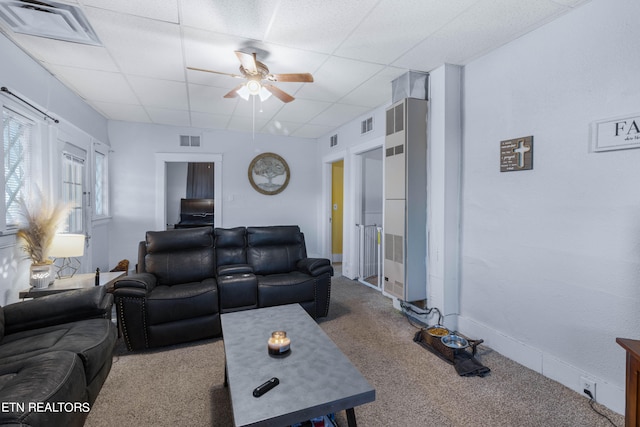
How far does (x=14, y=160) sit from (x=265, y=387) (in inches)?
117

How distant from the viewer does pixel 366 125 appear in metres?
4.38

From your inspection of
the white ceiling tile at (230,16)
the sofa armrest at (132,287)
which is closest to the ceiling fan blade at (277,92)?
the white ceiling tile at (230,16)

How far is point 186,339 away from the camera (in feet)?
8.73

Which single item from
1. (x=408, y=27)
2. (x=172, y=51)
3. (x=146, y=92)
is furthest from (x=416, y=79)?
(x=146, y=92)

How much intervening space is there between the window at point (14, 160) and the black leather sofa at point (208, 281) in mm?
1012

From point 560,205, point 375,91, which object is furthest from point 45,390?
point 375,91

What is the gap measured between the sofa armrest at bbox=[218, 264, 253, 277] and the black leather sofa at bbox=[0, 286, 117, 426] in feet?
3.31

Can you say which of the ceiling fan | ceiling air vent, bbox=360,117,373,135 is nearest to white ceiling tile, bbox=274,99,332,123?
ceiling air vent, bbox=360,117,373,135

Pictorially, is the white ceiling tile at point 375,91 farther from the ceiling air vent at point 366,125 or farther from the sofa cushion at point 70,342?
the sofa cushion at point 70,342

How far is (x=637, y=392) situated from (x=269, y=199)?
5173 millimetres

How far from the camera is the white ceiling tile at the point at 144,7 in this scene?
1.97 m

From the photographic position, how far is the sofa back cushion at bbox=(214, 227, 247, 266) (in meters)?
3.41

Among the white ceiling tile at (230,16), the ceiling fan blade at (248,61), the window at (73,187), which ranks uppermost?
the white ceiling tile at (230,16)

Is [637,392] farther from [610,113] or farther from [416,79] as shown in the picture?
[416,79]
